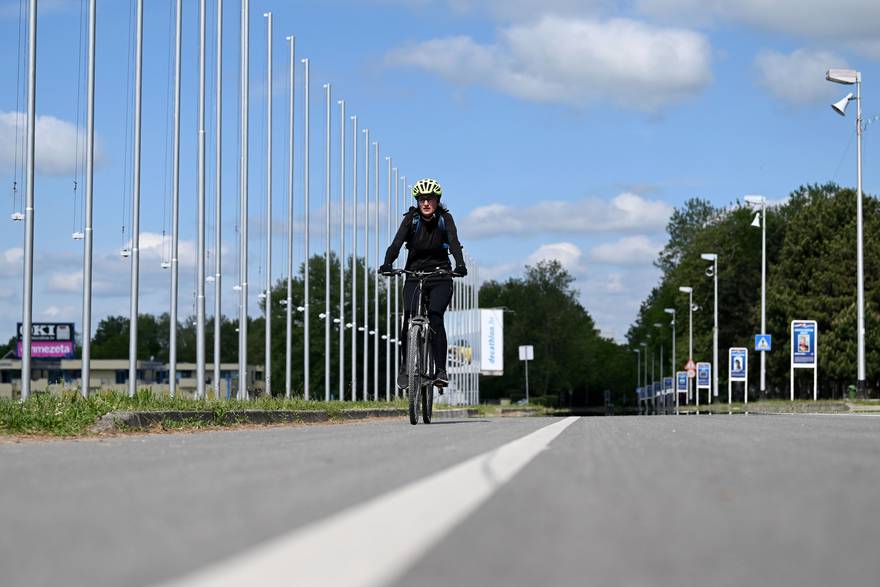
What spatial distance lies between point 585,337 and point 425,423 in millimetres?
152069

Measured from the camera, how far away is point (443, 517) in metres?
4.97

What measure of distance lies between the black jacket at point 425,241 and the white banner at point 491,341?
10028 cm

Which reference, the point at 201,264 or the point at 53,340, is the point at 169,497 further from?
the point at 53,340

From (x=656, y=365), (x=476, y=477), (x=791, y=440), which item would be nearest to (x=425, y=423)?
(x=791, y=440)

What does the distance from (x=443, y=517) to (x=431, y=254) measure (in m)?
11.4

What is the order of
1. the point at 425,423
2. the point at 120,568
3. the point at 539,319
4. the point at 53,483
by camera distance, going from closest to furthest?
the point at 120,568 < the point at 53,483 < the point at 425,423 < the point at 539,319

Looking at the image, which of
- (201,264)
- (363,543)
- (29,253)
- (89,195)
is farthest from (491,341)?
(363,543)

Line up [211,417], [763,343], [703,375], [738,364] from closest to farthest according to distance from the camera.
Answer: [211,417], [763,343], [738,364], [703,375]

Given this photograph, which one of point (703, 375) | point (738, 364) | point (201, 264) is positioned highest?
point (201, 264)

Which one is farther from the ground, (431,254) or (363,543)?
(431,254)

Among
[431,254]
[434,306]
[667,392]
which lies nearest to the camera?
[434,306]

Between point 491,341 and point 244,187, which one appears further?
point 491,341

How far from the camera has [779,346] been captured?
288ft

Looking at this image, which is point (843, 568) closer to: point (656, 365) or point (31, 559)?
point (31, 559)
